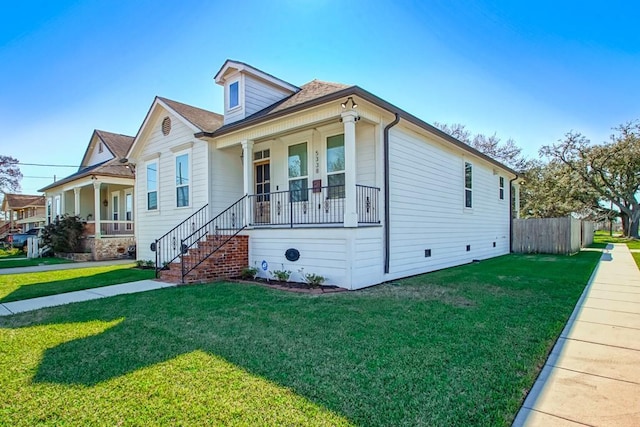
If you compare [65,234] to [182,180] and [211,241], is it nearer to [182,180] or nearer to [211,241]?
[182,180]

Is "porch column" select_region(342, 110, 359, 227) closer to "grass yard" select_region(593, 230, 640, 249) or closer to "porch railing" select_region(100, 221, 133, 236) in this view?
"porch railing" select_region(100, 221, 133, 236)

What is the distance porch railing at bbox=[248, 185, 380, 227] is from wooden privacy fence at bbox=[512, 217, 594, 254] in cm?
1142

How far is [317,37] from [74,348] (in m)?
9.32

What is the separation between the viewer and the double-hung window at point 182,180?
10.7m

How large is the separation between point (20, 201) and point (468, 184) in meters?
46.4

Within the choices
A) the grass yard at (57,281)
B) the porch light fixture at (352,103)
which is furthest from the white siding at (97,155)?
the porch light fixture at (352,103)

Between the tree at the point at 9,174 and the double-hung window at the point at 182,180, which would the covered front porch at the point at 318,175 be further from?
the tree at the point at 9,174

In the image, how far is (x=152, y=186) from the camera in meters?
12.2

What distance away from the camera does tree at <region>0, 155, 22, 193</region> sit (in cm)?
3234

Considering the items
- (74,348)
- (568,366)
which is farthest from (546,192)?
(74,348)

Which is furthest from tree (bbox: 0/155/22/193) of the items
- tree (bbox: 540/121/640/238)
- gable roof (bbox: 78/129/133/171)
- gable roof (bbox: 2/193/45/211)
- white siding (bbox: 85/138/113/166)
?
tree (bbox: 540/121/640/238)

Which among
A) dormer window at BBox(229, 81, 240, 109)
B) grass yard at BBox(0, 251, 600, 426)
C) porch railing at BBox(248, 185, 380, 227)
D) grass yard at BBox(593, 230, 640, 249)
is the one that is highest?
dormer window at BBox(229, 81, 240, 109)

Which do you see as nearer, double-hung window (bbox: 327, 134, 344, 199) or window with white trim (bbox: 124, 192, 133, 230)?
double-hung window (bbox: 327, 134, 344, 199)

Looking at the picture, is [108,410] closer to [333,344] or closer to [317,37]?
[333,344]
